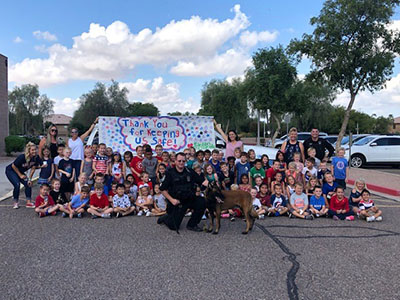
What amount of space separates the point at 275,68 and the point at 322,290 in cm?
2335

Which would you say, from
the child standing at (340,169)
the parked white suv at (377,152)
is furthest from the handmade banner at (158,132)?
the parked white suv at (377,152)

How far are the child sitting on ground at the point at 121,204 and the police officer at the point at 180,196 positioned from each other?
128 cm

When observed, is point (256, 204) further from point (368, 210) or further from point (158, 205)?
point (368, 210)

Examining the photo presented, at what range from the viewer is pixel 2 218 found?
23.6 ft

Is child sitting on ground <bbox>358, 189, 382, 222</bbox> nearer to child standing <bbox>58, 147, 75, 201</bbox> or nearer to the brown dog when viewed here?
the brown dog

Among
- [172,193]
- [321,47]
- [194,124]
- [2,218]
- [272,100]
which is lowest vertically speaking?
[2,218]

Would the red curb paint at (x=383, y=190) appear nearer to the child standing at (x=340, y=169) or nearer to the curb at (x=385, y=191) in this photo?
the curb at (x=385, y=191)

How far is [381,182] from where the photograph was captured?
39.3 ft

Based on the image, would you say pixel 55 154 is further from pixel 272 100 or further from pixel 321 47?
pixel 272 100

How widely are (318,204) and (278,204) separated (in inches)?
32.2

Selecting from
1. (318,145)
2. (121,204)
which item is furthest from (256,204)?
(121,204)

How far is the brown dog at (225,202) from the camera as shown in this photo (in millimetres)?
6109

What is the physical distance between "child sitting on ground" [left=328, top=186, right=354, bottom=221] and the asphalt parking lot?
0.85 feet

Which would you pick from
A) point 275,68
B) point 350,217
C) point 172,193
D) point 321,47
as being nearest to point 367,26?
point 321,47
